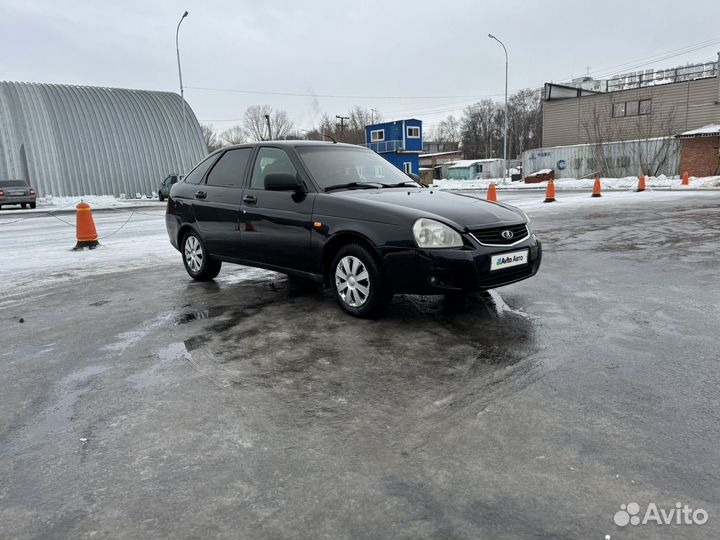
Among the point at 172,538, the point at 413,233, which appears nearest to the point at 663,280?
the point at 413,233

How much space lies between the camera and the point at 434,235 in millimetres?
4594

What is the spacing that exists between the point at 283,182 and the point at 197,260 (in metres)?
2.28

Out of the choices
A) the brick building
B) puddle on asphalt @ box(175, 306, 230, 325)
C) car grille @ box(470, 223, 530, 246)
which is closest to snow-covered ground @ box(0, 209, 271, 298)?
puddle on asphalt @ box(175, 306, 230, 325)

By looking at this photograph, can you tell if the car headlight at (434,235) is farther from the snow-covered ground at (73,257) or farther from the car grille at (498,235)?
the snow-covered ground at (73,257)

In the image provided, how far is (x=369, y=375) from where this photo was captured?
3.71m

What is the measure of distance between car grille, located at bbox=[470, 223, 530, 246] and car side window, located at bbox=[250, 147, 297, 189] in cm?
213

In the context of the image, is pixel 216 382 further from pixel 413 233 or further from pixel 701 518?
pixel 701 518

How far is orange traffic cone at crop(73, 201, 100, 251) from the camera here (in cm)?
1027

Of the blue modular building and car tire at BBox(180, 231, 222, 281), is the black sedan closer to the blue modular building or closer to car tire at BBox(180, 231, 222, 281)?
car tire at BBox(180, 231, 222, 281)

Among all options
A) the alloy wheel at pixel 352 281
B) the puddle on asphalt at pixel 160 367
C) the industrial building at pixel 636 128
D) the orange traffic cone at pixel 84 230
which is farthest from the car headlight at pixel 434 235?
the industrial building at pixel 636 128

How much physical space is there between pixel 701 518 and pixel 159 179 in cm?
4029

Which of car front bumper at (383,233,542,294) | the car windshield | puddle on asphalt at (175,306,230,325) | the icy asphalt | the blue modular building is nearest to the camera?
the icy asphalt

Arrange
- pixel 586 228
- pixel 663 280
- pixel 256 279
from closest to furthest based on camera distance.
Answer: pixel 663 280 → pixel 256 279 → pixel 586 228

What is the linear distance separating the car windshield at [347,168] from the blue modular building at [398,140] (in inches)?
1365
